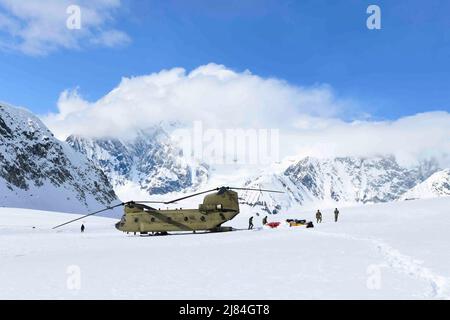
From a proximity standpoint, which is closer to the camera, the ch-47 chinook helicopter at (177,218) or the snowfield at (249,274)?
the snowfield at (249,274)

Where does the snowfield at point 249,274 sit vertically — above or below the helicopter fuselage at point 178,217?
below

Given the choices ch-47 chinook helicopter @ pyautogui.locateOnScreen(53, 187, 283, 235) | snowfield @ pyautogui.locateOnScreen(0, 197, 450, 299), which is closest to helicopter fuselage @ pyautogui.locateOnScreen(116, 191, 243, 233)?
ch-47 chinook helicopter @ pyautogui.locateOnScreen(53, 187, 283, 235)

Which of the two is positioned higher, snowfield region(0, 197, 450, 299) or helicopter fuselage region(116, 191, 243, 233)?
helicopter fuselage region(116, 191, 243, 233)

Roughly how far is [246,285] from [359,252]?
27.6ft

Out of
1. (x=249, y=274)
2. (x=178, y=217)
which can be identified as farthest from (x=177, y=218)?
(x=249, y=274)

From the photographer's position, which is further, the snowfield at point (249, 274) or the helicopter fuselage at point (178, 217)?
the helicopter fuselage at point (178, 217)

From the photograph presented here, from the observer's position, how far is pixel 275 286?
12.1 m

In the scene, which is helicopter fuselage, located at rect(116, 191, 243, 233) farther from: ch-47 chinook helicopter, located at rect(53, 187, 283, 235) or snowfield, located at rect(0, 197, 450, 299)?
snowfield, located at rect(0, 197, 450, 299)

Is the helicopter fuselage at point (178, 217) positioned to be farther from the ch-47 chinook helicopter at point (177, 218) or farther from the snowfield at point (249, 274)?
the snowfield at point (249, 274)

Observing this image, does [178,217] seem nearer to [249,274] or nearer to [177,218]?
[177,218]

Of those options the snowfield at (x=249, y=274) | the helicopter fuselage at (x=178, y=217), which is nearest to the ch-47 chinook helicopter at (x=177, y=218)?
the helicopter fuselage at (x=178, y=217)
